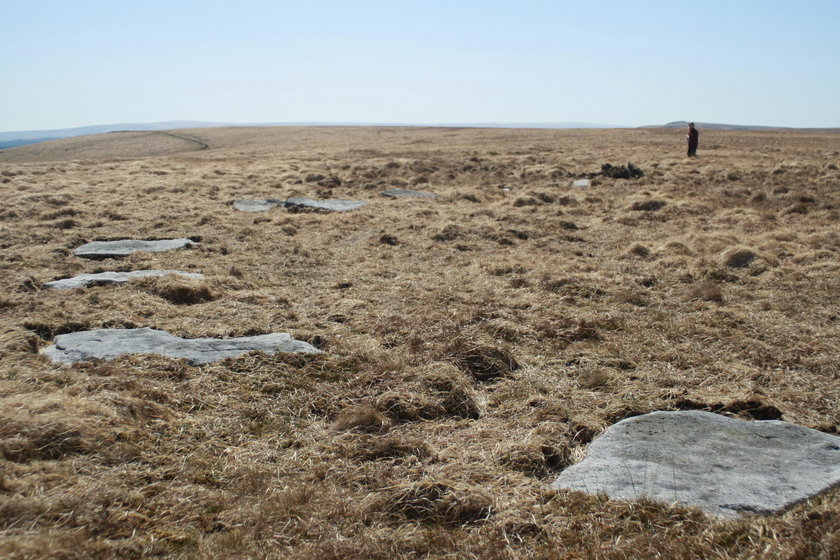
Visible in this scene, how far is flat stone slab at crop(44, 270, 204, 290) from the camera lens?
9.12m

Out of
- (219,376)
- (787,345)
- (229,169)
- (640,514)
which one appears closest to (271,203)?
(229,169)

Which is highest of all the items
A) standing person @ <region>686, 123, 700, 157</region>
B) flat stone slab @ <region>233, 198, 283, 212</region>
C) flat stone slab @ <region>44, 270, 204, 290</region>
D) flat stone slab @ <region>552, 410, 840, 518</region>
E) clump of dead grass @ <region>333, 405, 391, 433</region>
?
standing person @ <region>686, 123, 700, 157</region>

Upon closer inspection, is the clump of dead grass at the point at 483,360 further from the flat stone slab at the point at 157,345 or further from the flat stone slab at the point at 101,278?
the flat stone slab at the point at 101,278

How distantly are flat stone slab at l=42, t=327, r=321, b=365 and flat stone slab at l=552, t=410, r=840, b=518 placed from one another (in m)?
3.47

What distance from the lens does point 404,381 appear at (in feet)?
19.6

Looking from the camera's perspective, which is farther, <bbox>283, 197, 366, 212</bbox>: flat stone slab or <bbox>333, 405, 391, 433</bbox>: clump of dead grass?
<bbox>283, 197, 366, 212</bbox>: flat stone slab

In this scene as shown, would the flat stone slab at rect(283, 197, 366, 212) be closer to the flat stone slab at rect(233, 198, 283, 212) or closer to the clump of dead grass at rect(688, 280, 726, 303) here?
the flat stone slab at rect(233, 198, 283, 212)

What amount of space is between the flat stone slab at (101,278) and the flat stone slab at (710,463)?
7660 mm

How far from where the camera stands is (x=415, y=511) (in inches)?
152

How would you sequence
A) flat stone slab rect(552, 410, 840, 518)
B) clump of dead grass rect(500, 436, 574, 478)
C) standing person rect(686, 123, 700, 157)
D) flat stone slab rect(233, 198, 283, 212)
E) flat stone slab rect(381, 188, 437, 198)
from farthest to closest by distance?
standing person rect(686, 123, 700, 157)
flat stone slab rect(381, 188, 437, 198)
flat stone slab rect(233, 198, 283, 212)
clump of dead grass rect(500, 436, 574, 478)
flat stone slab rect(552, 410, 840, 518)

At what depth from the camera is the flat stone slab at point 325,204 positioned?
17859mm

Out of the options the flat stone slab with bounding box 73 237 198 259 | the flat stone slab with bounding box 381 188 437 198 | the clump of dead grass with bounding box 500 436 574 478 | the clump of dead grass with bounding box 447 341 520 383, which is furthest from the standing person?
the clump of dead grass with bounding box 500 436 574 478

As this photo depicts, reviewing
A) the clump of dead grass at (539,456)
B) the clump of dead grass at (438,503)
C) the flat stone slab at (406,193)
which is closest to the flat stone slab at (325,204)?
the flat stone slab at (406,193)

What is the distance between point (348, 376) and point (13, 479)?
3.03 m
